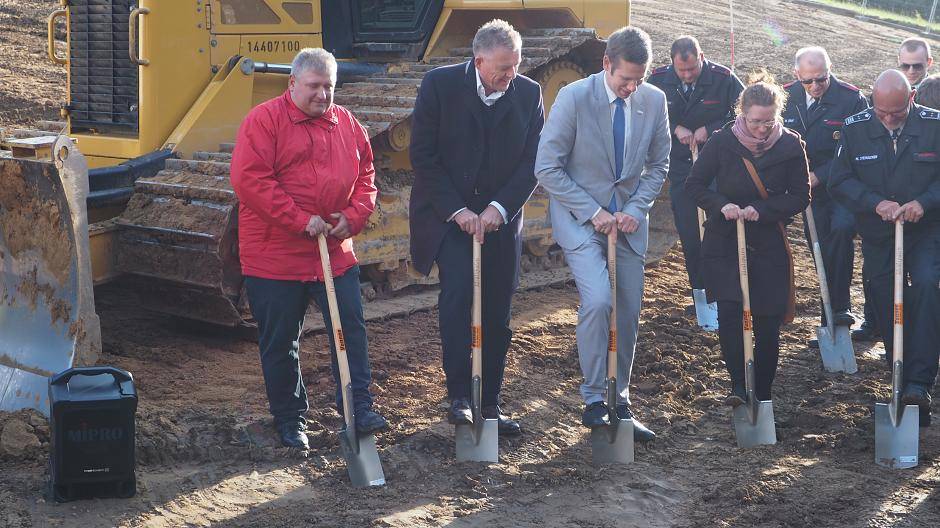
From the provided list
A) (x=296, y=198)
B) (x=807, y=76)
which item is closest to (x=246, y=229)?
(x=296, y=198)

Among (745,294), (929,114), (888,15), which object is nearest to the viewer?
(745,294)

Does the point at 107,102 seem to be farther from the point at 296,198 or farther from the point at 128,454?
the point at 128,454

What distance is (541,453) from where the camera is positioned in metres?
5.92

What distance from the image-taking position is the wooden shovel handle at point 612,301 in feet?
19.1

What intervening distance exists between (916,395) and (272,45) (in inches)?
191

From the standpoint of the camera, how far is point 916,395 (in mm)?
6234

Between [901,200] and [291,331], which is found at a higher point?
[901,200]

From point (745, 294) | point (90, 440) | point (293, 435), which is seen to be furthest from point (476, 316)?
point (90, 440)

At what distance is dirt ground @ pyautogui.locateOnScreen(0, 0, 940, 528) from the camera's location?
5.11m

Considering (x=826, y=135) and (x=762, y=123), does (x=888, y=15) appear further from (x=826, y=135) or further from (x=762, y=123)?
(x=762, y=123)

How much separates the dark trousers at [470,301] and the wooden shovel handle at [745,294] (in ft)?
3.79

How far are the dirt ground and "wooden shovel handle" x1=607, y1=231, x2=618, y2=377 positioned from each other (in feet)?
1.63

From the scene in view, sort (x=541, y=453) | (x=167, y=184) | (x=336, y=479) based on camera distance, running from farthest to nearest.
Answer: (x=167, y=184) → (x=541, y=453) → (x=336, y=479)

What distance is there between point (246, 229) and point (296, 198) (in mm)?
302
